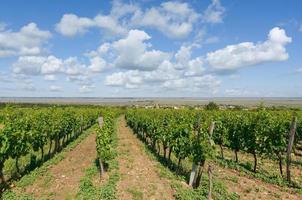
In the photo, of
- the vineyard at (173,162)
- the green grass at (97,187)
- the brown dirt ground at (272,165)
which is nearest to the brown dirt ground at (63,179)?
the vineyard at (173,162)

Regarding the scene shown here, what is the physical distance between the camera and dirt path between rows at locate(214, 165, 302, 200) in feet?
38.8

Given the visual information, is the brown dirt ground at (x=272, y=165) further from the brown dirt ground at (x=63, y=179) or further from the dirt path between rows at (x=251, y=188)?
the brown dirt ground at (x=63, y=179)

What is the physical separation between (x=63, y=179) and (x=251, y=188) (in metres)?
7.23

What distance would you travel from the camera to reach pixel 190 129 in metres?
15.4

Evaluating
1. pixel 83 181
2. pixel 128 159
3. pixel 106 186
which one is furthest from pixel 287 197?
pixel 128 159

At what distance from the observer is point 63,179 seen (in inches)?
548

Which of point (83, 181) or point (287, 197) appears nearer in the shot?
point (287, 197)

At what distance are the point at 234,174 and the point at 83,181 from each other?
6512 millimetres

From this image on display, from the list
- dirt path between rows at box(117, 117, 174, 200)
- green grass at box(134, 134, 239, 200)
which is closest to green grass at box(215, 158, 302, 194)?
green grass at box(134, 134, 239, 200)

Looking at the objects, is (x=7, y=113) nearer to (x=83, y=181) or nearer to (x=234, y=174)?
(x=83, y=181)

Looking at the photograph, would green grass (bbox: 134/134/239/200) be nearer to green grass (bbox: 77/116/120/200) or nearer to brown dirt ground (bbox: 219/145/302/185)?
green grass (bbox: 77/116/120/200)

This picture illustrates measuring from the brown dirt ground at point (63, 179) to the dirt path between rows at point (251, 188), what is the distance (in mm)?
5675

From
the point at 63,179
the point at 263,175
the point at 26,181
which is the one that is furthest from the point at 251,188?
the point at 26,181

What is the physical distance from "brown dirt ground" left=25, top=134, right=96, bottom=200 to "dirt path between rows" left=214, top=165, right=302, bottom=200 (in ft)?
18.6
